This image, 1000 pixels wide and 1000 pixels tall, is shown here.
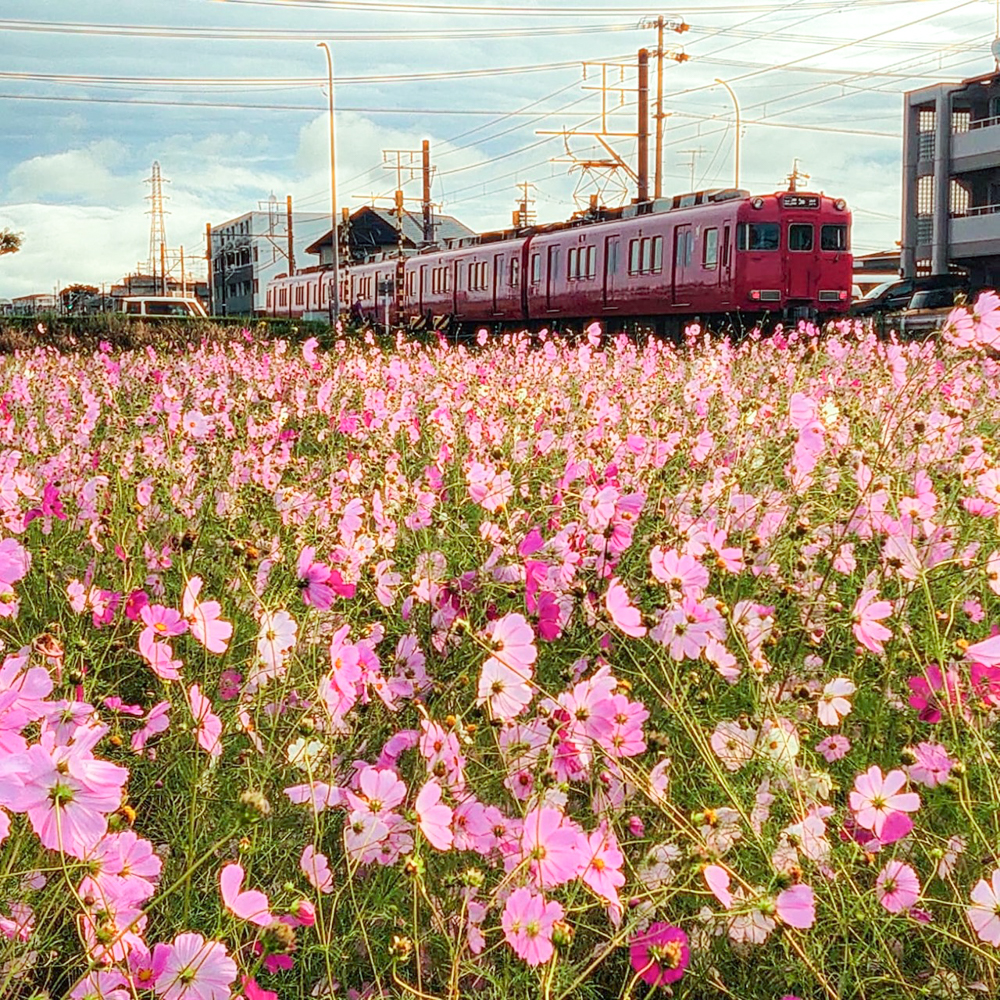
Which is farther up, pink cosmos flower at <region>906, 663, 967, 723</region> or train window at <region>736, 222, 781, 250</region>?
train window at <region>736, 222, 781, 250</region>

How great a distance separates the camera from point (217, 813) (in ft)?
7.52

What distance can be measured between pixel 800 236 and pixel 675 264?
1.97m

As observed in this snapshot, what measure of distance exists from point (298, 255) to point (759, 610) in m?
90.3

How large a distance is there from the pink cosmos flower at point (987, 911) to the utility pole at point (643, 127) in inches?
929

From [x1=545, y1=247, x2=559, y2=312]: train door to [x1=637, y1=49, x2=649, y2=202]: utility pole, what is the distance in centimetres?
202

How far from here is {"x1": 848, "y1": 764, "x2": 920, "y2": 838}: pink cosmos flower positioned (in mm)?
1710

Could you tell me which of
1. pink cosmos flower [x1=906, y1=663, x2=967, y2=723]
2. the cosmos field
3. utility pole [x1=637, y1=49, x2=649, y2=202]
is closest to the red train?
utility pole [x1=637, y1=49, x2=649, y2=202]

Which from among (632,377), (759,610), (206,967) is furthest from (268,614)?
(632,377)

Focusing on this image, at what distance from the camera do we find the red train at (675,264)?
61.7 ft

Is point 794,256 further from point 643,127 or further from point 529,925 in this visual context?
point 529,925

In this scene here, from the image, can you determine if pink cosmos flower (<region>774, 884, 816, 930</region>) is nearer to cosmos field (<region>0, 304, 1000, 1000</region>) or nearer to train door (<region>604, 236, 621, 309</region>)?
cosmos field (<region>0, 304, 1000, 1000</region>)

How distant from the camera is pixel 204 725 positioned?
179 centimetres

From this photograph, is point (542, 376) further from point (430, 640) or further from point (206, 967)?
point (206, 967)

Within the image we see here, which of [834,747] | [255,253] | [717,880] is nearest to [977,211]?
[834,747]
